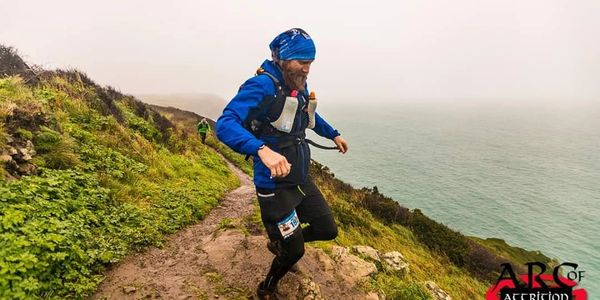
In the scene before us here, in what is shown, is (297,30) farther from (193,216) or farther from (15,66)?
(15,66)

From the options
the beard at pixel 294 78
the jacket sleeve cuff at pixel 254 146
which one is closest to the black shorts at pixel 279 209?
the jacket sleeve cuff at pixel 254 146

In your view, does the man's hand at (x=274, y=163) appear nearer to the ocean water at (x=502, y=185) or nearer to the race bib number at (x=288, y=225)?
the race bib number at (x=288, y=225)

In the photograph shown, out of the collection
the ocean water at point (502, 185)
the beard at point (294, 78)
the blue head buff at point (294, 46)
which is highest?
the blue head buff at point (294, 46)

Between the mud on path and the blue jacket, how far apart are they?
1.66m

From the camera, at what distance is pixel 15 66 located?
10.5 metres

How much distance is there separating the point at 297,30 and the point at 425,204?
32.4 m

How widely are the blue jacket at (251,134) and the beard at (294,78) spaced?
6 centimetres

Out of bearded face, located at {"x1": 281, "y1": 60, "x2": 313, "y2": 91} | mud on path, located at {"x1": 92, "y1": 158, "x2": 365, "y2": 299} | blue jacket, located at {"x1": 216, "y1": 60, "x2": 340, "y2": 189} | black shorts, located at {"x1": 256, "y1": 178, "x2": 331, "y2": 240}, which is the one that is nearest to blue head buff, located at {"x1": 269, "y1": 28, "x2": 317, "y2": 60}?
bearded face, located at {"x1": 281, "y1": 60, "x2": 313, "y2": 91}

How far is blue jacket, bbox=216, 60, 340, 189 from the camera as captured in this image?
258 cm

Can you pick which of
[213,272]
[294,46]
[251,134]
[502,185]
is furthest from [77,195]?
[502,185]

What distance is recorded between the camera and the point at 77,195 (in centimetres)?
522

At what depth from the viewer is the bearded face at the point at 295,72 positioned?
3025 mm

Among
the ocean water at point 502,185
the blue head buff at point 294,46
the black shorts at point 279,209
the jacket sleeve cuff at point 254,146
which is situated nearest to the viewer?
the jacket sleeve cuff at point 254,146

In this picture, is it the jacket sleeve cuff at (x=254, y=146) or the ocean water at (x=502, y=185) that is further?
the ocean water at (x=502, y=185)
